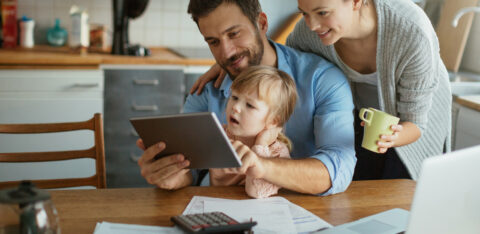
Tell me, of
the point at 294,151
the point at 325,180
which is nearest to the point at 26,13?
the point at 294,151

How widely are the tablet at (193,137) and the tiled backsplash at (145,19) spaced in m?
2.19

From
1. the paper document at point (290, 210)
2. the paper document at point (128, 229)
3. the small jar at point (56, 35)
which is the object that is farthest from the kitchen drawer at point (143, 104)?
the paper document at point (128, 229)

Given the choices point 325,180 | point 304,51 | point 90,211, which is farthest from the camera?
point 304,51

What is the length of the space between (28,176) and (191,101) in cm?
168

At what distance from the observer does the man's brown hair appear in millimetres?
1831

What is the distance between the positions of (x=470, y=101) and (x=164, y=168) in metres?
1.89

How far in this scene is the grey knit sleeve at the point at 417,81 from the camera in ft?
5.80

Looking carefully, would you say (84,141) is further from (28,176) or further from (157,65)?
(157,65)

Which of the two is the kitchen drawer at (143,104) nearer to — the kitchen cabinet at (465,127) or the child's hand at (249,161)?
the kitchen cabinet at (465,127)

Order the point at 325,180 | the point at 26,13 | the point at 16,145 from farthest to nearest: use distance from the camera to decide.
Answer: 1. the point at 26,13
2. the point at 16,145
3. the point at 325,180

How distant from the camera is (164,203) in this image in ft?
4.63

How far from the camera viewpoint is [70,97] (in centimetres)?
313

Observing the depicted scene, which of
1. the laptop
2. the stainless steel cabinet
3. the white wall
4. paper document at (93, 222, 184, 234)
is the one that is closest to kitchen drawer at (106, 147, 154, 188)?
the stainless steel cabinet

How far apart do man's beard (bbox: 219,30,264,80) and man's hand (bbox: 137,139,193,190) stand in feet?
1.57
